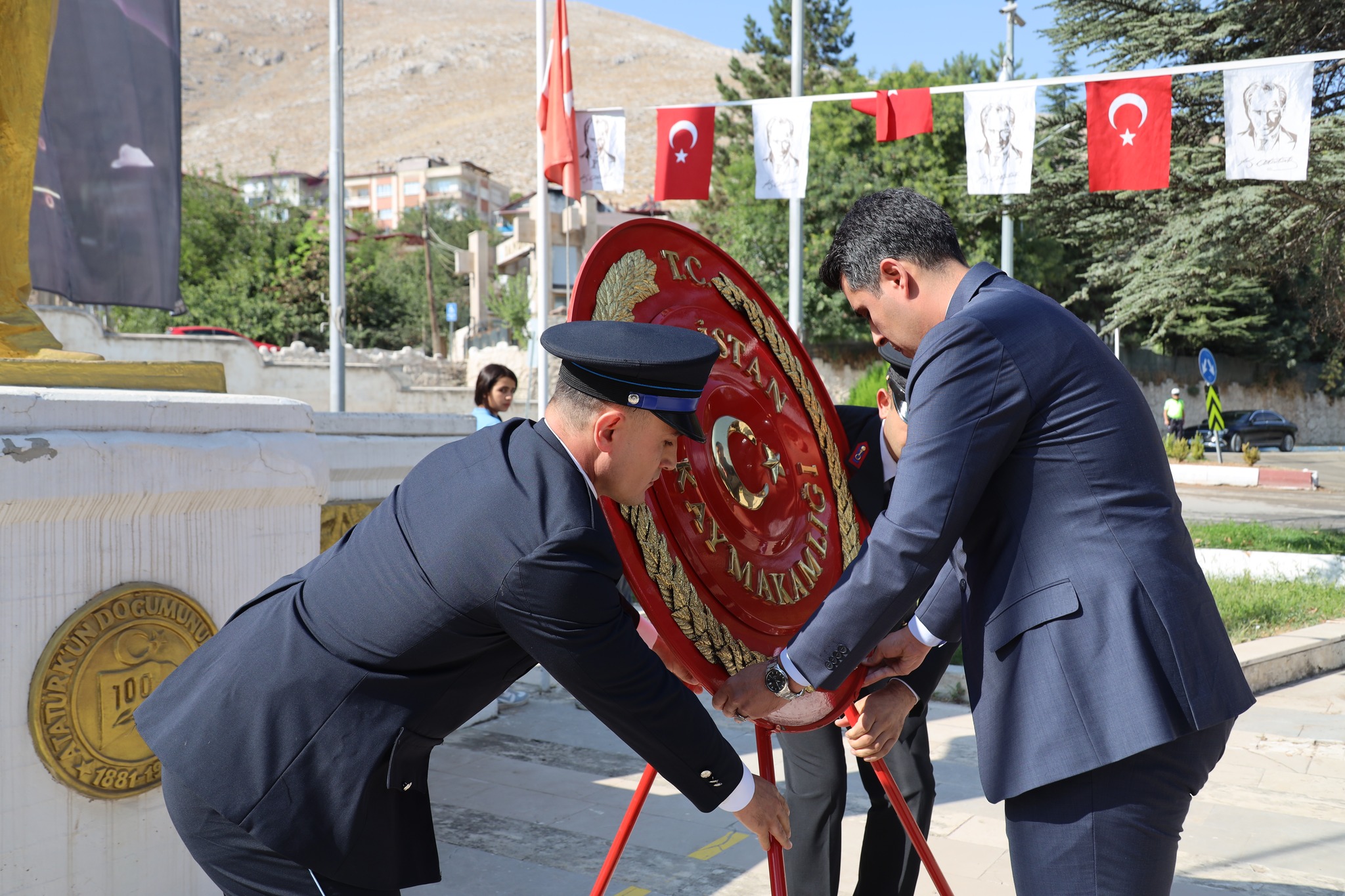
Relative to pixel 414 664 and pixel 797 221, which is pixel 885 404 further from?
pixel 797 221

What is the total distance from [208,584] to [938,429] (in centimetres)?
232

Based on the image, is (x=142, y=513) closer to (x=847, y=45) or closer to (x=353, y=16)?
(x=847, y=45)

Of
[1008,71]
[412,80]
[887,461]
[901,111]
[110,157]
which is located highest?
[412,80]

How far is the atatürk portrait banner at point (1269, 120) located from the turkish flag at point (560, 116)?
5200 mm

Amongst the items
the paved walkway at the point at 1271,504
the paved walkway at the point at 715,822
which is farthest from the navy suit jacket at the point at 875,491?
the paved walkway at the point at 1271,504

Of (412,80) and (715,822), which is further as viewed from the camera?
(412,80)

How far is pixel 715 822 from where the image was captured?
4.23 meters

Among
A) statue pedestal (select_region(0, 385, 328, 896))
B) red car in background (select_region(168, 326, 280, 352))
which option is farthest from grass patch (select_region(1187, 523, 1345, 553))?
red car in background (select_region(168, 326, 280, 352))

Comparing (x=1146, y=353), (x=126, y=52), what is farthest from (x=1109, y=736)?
(x=1146, y=353)

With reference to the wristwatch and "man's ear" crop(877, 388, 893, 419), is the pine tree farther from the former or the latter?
the wristwatch

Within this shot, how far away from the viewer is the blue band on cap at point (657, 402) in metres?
1.74

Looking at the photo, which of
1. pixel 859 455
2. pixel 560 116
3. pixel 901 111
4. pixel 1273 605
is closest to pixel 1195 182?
pixel 901 111

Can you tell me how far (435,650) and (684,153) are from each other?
29.8 ft

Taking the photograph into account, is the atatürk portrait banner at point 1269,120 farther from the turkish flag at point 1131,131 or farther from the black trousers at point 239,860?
the black trousers at point 239,860
